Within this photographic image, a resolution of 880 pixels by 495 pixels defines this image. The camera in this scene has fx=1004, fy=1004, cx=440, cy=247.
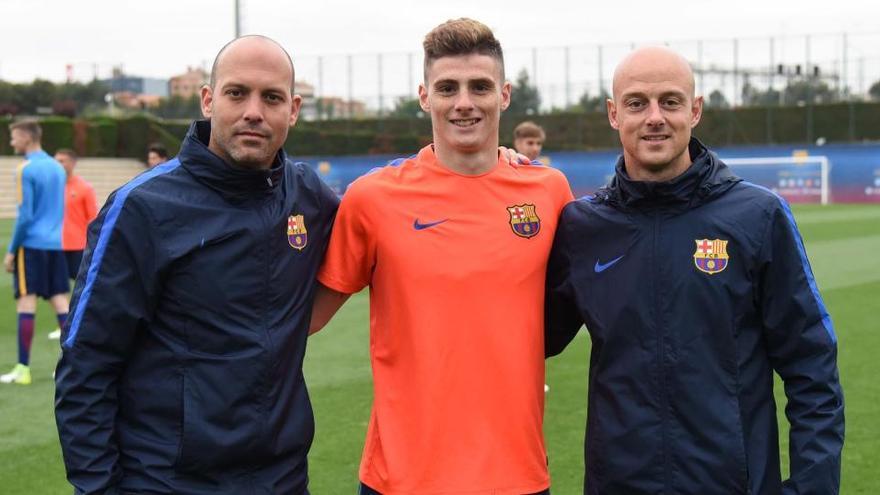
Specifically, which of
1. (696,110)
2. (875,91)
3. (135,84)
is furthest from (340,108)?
(696,110)

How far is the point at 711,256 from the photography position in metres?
3.12

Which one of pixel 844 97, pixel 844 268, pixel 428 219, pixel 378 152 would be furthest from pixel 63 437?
pixel 844 97

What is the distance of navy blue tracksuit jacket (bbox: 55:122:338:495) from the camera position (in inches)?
117

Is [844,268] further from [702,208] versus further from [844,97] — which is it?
[844,97]

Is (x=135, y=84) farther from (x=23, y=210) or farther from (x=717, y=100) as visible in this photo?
(x=23, y=210)

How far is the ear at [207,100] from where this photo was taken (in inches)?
131

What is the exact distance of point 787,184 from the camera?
30.4m

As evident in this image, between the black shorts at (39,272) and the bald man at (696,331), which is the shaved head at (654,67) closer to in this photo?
the bald man at (696,331)

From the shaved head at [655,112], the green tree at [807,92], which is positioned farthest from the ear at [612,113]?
the green tree at [807,92]

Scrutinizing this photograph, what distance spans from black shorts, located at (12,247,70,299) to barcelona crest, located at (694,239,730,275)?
773 cm

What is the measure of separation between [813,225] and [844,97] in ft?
75.3

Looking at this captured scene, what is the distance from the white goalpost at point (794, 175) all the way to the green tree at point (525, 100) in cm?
1635

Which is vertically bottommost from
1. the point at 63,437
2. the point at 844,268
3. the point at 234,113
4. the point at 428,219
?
the point at 844,268

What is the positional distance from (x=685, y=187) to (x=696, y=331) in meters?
0.45
